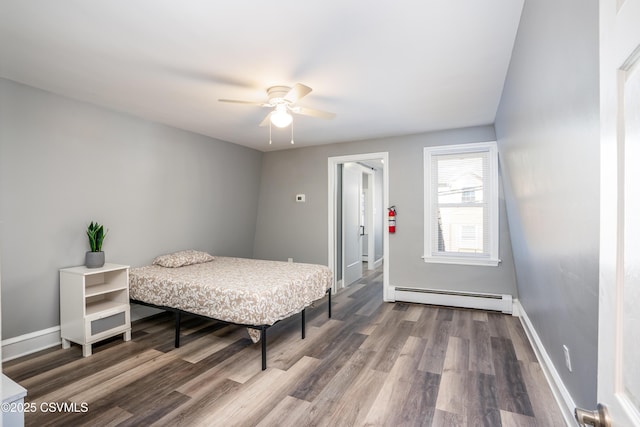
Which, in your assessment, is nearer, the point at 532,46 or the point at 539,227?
the point at 532,46

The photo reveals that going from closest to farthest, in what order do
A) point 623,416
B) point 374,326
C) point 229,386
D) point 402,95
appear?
point 623,416 < point 229,386 < point 402,95 < point 374,326

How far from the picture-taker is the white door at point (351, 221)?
5.67 meters

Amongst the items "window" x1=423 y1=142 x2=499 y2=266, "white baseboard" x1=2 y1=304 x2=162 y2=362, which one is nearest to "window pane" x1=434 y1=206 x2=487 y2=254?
"window" x1=423 y1=142 x2=499 y2=266

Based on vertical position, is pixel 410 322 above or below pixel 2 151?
below

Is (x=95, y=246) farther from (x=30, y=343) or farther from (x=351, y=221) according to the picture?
(x=351, y=221)

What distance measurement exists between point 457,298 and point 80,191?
4698 millimetres

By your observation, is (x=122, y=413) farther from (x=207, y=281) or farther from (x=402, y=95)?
(x=402, y=95)

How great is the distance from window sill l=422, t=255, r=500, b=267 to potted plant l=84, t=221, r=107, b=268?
3935mm

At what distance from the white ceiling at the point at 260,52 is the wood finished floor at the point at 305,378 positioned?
2465 millimetres

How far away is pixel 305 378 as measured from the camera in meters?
2.55

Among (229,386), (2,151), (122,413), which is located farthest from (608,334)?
(2,151)

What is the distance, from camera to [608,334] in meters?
0.70

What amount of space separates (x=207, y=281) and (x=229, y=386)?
1.05m

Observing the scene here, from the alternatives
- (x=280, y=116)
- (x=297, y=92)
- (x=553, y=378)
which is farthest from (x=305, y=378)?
(x=297, y=92)
